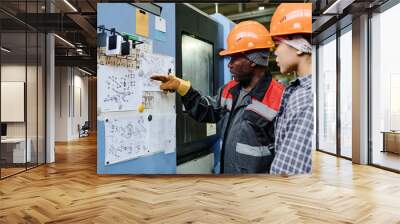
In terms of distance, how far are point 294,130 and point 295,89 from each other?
559mm

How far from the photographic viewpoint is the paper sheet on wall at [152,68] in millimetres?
4984

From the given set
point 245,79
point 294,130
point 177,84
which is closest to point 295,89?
point 294,130

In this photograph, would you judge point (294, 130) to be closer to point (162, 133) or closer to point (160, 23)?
point (162, 133)

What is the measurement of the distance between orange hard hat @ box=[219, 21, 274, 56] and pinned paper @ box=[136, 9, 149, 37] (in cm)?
115

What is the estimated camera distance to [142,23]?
16.3 ft

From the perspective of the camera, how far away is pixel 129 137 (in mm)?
4961

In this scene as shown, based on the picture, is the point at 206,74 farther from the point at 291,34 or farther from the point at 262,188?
the point at 262,188

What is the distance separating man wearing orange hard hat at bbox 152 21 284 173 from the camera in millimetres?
4750

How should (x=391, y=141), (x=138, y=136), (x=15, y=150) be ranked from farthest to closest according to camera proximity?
(x=15, y=150), (x=391, y=141), (x=138, y=136)

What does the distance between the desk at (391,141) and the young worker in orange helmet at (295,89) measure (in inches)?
86.1

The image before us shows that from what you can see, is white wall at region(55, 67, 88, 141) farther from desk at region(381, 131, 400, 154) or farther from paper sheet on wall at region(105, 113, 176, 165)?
desk at region(381, 131, 400, 154)

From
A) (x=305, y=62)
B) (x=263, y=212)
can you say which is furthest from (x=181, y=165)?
(x=305, y=62)

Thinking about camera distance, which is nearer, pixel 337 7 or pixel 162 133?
pixel 162 133

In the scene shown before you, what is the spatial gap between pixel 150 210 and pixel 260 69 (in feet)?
7.90
